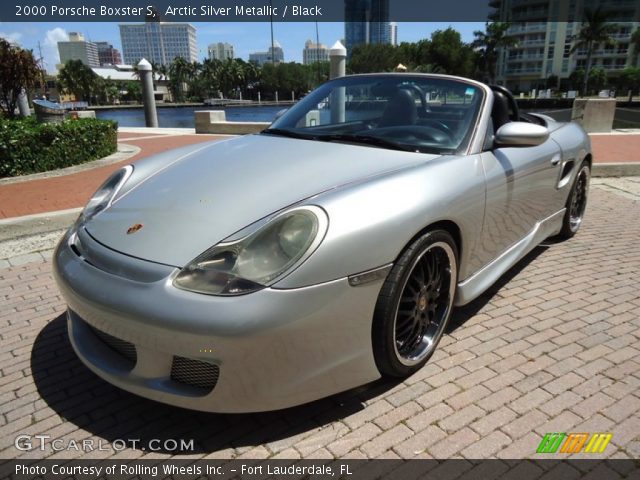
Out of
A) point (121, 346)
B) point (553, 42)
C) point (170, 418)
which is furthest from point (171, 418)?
point (553, 42)

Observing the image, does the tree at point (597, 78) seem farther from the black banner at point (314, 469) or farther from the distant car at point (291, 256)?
the black banner at point (314, 469)

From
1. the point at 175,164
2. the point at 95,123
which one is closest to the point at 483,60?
the point at 95,123

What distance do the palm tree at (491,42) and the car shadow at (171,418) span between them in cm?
7750

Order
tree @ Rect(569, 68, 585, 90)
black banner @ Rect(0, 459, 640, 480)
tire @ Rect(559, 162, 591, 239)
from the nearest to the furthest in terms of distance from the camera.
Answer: black banner @ Rect(0, 459, 640, 480)
tire @ Rect(559, 162, 591, 239)
tree @ Rect(569, 68, 585, 90)

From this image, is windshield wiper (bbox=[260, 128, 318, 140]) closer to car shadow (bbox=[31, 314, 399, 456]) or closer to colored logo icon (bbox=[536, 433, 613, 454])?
car shadow (bbox=[31, 314, 399, 456])

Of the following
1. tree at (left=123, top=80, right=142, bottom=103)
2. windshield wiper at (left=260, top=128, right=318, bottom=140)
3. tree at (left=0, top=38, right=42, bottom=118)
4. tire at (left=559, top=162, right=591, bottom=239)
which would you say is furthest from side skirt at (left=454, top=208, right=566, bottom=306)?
tree at (left=123, top=80, right=142, bottom=103)

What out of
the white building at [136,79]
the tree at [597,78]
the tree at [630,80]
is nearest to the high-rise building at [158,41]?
the white building at [136,79]

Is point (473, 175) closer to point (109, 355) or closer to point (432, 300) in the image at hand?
point (432, 300)

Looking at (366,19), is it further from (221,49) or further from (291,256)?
(221,49)

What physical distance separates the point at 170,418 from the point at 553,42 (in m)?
91.6

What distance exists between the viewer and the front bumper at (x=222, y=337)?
1.70 m

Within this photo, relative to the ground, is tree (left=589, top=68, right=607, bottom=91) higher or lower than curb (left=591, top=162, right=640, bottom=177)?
higher

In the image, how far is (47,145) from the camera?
7297mm

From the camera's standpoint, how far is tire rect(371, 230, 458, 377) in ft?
6.63
